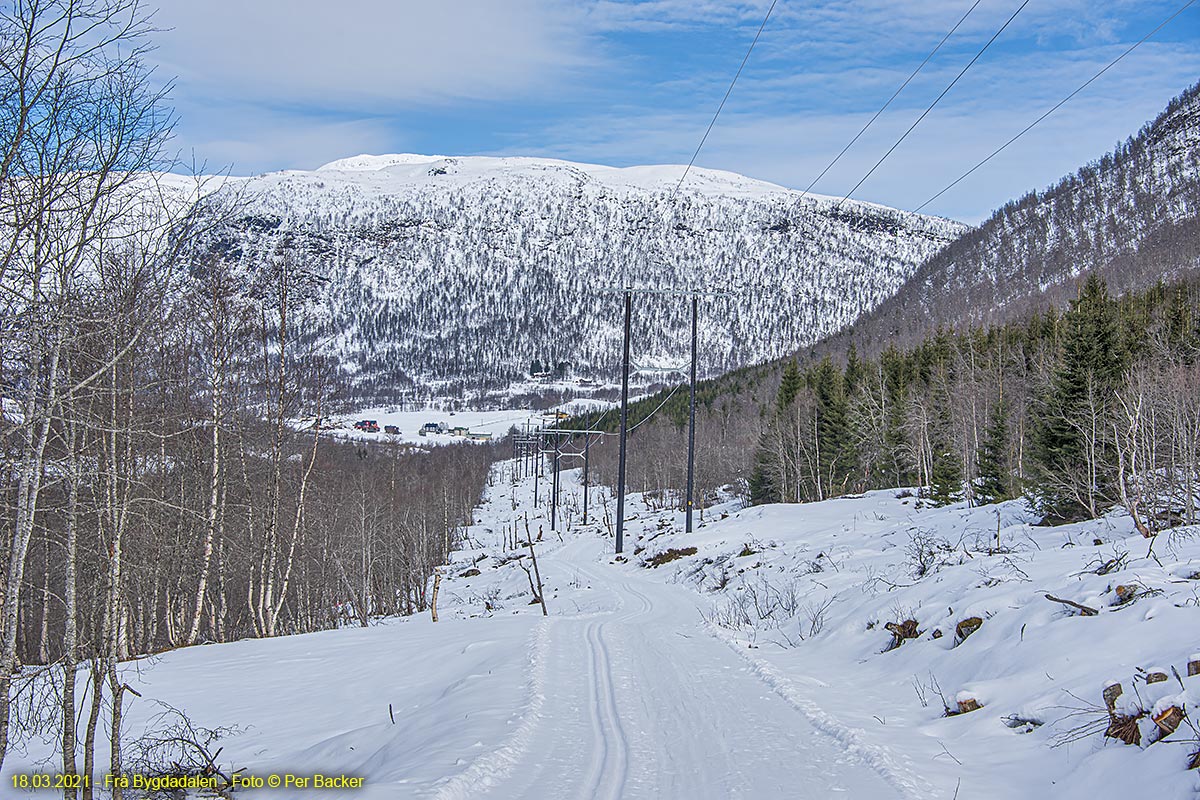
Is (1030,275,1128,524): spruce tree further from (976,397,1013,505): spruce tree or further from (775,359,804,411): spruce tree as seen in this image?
(775,359,804,411): spruce tree

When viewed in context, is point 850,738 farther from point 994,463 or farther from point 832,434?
point 832,434

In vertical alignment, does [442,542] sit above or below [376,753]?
below

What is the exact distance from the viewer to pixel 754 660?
1107 cm

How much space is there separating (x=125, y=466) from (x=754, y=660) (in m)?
13.6

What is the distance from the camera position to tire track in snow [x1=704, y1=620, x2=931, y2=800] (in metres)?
5.77

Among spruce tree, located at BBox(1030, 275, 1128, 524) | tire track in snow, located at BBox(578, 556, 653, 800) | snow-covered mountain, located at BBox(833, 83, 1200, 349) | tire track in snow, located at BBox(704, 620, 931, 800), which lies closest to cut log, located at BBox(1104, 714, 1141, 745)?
tire track in snow, located at BBox(704, 620, 931, 800)

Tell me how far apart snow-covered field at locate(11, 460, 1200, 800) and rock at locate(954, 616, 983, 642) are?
59mm

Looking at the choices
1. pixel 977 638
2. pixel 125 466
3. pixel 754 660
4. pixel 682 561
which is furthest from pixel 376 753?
pixel 682 561

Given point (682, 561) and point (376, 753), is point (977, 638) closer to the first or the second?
point (376, 753)

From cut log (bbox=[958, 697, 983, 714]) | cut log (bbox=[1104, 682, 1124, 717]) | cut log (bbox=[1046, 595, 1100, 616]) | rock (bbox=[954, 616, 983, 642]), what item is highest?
cut log (bbox=[1046, 595, 1100, 616])

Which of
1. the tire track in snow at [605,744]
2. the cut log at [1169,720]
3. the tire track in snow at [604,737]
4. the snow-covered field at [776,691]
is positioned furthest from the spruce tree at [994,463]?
the cut log at [1169,720]

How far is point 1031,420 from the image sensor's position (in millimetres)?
40219

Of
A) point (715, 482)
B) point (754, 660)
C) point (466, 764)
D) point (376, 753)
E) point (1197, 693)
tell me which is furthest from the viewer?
point (715, 482)

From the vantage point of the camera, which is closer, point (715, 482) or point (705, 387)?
point (715, 482)
